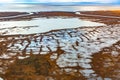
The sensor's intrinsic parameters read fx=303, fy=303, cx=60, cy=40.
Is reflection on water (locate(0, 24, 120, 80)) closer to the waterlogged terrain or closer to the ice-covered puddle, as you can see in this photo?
the waterlogged terrain

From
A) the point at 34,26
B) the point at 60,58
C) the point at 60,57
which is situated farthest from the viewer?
the point at 34,26

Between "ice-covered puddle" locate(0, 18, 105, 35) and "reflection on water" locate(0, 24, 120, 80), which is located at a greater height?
"reflection on water" locate(0, 24, 120, 80)

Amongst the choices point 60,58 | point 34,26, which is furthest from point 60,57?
point 34,26

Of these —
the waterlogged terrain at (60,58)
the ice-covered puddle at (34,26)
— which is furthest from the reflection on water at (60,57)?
the ice-covered puddle at (34,26)

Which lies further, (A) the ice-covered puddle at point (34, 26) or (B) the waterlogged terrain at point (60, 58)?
(A) the ice-covered puddle at point (34, 26)

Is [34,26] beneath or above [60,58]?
beneath

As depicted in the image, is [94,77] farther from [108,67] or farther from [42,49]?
[42,49]

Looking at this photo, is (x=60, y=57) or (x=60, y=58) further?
(x=60, y=57)

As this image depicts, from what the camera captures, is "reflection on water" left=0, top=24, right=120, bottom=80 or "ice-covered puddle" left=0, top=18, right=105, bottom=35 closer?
"reflection on water" left=0, top=24, right=120, bottom=80

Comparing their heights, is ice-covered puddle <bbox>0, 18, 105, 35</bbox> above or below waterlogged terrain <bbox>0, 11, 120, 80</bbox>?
below

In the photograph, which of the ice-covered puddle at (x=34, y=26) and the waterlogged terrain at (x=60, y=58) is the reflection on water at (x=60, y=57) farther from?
the ice-covered puddle at (x=34, y=26)

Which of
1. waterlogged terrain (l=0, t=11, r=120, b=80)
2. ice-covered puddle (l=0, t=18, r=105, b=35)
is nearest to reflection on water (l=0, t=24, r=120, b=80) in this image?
waterlogged terrain (l=0, t=11, r=120, b=80)

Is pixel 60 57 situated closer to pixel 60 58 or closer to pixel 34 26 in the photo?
pixel 60 58
